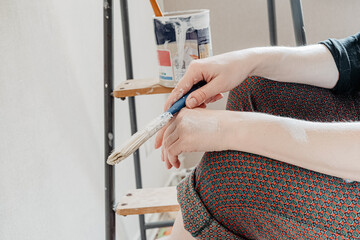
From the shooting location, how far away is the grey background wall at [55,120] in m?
0.80

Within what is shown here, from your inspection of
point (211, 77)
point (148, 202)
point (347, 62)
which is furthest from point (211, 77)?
point (148, 202)

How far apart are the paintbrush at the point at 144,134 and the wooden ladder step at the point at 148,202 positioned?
0.35 metres

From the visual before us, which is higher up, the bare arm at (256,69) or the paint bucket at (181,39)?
the paint bucket at (181,39)

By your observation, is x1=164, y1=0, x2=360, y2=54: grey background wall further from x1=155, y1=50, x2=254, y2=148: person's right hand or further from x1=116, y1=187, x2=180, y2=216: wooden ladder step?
x1=155, y1=50, x2=254, y2=148: person's right hand

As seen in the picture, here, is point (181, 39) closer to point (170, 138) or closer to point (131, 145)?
point (170, 138)

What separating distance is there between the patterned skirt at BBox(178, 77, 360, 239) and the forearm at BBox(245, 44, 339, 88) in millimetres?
249

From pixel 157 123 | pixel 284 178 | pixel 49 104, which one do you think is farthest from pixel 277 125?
pixel 49 104

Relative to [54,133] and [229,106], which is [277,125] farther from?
[54,133]

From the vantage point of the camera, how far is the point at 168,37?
3.14 ft

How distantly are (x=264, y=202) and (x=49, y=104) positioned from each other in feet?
1.78

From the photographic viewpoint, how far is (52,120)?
3.07 ft

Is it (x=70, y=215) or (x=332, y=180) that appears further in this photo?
(x=70, y=215)

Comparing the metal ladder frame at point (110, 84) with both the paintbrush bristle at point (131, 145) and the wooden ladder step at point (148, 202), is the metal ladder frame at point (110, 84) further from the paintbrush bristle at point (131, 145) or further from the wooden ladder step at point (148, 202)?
the paintbrush bristle at point (131, 145)

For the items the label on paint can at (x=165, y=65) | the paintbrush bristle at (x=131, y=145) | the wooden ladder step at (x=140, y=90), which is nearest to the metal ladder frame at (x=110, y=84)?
the wooden ladder step at (x=140, y=90)
